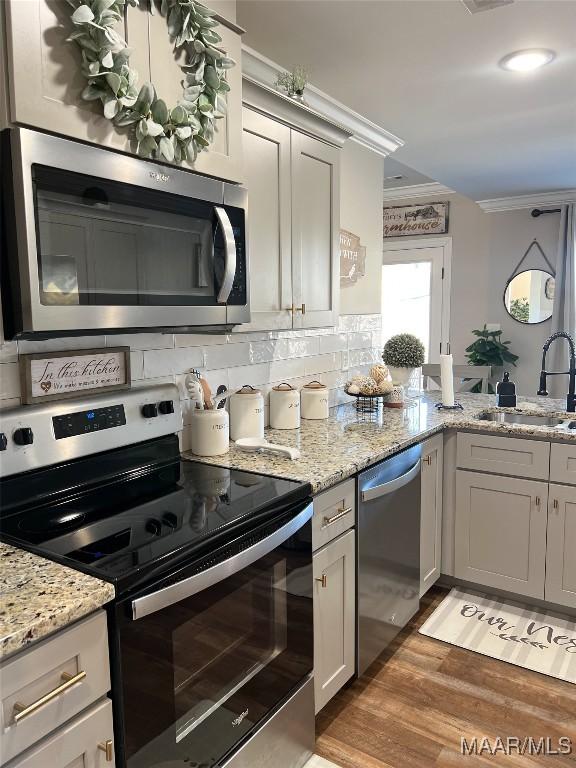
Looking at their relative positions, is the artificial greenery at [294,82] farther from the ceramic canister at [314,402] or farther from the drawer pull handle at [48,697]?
the drawer pull handle at [48,697]

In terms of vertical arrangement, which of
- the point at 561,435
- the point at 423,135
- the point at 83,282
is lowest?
the point at 561,435

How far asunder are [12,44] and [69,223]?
1.17ft

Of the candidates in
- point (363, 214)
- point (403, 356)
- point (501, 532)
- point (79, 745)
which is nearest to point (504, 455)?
point (501, 532)

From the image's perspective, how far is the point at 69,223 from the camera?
130 cm

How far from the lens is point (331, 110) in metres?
2.89

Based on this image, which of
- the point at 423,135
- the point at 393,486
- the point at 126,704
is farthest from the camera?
the point at 423,135

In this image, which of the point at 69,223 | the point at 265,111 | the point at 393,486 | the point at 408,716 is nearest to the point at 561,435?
the point at 393,486

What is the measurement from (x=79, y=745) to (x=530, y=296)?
5389mm

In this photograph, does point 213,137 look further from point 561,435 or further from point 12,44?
point 561,435

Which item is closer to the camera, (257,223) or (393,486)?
(257,223)

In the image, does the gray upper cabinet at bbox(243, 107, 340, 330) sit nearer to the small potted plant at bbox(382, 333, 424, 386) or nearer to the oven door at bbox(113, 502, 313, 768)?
the small potted plant at bbox(382, 333, 424, 386)

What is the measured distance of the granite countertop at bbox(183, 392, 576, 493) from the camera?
75.7 inches

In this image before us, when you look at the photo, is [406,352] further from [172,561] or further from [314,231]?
[172,561]

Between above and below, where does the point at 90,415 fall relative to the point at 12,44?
below
